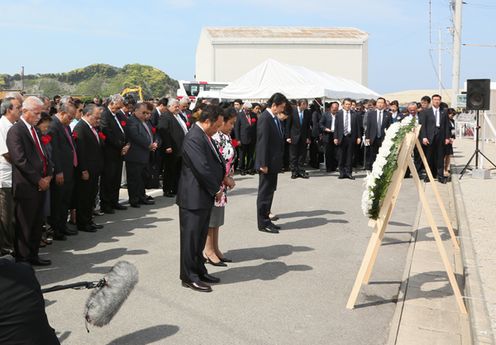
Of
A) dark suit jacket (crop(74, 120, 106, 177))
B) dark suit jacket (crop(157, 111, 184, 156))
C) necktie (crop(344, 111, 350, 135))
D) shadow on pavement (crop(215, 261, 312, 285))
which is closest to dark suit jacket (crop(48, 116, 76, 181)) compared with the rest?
dark suit jacket (crop(74, 120, 106, 177))

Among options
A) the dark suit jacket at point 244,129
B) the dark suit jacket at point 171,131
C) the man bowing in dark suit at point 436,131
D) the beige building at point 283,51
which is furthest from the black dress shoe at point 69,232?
the beige building at point 283,51

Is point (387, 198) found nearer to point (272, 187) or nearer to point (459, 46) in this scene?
point (272, 187)

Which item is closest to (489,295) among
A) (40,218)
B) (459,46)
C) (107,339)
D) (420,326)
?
(420,326)

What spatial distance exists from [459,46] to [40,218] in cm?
2352

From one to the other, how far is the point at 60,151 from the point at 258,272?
3348mm

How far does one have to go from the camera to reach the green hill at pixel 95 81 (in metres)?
106

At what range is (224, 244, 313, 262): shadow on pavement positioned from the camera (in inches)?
272

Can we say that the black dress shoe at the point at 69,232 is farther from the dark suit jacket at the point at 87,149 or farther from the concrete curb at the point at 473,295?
the concrete curb at the point at 473,295

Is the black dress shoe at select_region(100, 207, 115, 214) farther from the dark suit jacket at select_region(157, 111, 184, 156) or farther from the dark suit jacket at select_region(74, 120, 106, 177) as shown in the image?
the dark suit jacket at select_region(157, 111, 184, 156)

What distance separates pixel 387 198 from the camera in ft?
17.3

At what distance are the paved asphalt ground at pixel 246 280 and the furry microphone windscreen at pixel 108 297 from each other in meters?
1.19

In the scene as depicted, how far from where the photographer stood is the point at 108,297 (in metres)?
3.27

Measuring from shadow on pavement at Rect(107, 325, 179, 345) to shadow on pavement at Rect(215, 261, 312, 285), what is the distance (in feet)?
4.31

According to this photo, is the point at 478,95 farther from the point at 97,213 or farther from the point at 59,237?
the point at 59,237
